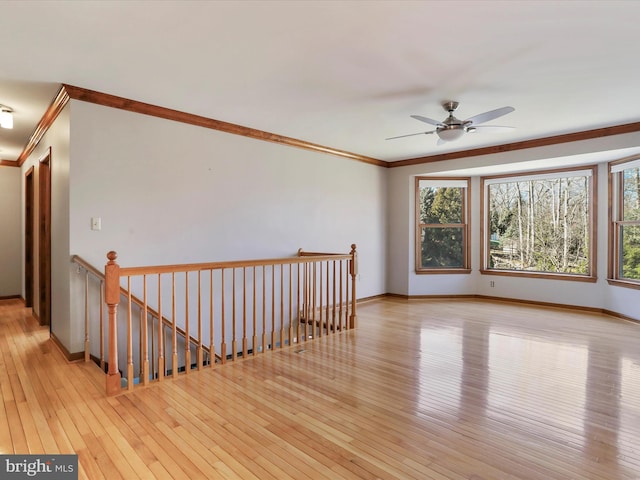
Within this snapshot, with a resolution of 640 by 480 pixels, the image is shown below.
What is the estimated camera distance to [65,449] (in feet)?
6.63

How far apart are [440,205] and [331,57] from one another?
4.74 metres

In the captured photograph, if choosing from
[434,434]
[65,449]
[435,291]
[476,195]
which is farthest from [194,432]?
[476,195]

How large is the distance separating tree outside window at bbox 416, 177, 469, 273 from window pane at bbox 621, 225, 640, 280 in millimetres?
2308

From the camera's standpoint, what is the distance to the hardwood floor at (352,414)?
1.95 metres

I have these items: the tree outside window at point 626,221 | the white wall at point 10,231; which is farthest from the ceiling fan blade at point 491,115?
the white wall at point 10,231

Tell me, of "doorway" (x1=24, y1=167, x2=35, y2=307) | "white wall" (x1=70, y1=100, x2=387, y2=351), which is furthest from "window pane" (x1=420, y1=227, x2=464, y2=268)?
"doorway" (x1=24, y1=167, x2=35, y2=307)

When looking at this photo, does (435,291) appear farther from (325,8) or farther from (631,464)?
(325,8)

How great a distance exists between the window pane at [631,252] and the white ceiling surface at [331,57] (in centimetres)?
174

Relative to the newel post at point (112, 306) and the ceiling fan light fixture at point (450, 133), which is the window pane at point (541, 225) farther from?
the newel post at point (112, 306)

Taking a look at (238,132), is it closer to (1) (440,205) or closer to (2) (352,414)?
(2) (352,414)

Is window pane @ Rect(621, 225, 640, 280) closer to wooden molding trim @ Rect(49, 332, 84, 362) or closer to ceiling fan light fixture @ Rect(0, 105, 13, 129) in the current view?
wooden molding trim @ Rect(49, 332, 84, 362)

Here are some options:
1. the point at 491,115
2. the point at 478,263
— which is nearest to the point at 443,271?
the point at 478,263

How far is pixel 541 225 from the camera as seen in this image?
20.6ft

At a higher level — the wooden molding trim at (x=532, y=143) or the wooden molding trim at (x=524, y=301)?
the wooden molding trim at (x=532, y=143)
